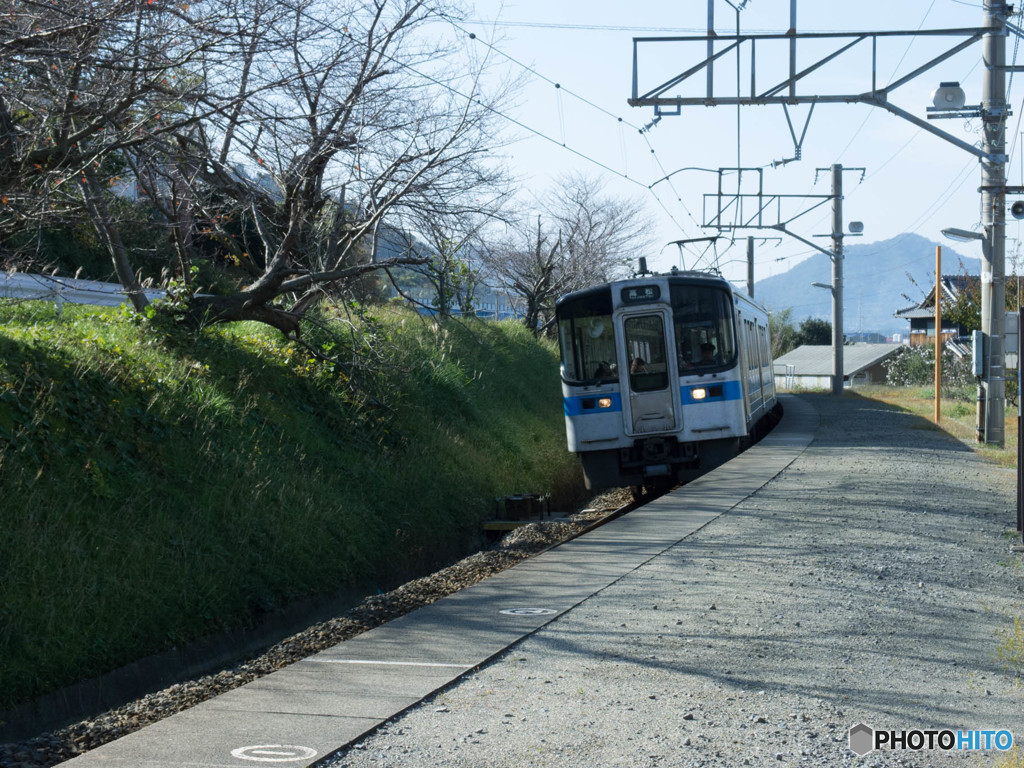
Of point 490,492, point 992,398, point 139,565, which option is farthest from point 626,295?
point 139,565

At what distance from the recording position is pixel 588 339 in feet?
50.5

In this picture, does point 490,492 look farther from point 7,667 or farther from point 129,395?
point 7,667

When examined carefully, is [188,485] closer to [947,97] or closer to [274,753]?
[274,753]

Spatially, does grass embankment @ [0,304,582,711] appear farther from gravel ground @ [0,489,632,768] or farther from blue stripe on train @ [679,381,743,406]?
blue stripe on train @ [679,381,743,406]

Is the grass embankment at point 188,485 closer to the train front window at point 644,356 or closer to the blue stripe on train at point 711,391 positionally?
the train front window at point 644,356

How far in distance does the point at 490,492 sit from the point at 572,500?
3816 mm

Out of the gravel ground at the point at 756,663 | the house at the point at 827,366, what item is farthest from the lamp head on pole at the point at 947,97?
the house at the point at 827,366

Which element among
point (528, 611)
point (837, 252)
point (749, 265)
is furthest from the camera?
point (749, 265)

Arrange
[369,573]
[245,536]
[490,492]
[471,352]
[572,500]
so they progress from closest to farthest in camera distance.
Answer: [245,536]
[369,573]
[490,492]
[572,500]
[471,352]

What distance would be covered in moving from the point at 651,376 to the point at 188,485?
24.2 ft

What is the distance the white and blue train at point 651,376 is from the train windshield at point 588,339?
14 millimetres

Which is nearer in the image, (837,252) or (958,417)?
(958,417)

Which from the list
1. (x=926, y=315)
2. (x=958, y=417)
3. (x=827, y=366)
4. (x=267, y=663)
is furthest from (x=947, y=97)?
(x=827, y=366)

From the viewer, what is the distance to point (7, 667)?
6.80 metres
